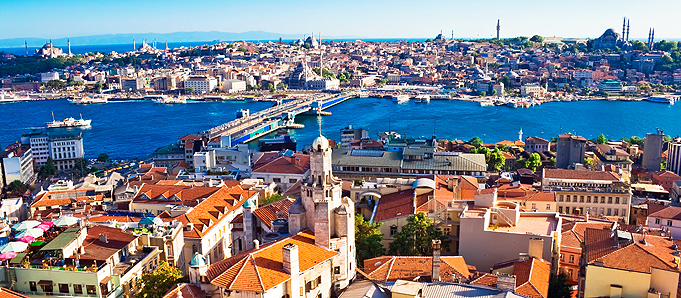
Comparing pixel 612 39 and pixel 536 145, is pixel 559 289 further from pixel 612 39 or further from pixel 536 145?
pixel 612 39

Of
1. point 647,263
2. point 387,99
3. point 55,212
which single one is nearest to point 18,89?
point 387,99

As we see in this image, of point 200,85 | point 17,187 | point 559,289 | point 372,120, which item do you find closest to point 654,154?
point 559,289

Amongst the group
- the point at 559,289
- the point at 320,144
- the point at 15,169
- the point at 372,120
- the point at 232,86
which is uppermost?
the point at 320,144

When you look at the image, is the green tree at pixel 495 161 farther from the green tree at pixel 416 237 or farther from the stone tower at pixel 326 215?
the stone tower at pixel 326 215

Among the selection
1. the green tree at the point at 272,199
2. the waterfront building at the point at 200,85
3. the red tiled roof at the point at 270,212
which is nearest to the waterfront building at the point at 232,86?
the waterfront building at the point at 200,85

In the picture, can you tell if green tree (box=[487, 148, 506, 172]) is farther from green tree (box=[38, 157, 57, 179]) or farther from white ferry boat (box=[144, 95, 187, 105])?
white ferry boat (box=[144, 95, 187, 105])

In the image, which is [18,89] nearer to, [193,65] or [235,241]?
[193,65]
